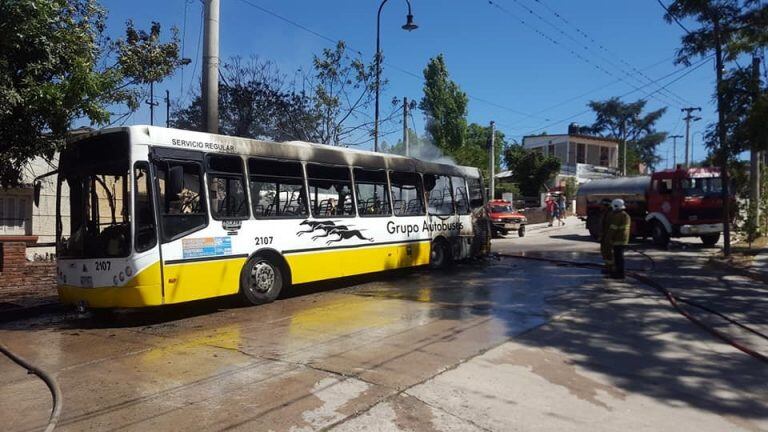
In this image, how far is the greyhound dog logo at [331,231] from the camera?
10.4 meters

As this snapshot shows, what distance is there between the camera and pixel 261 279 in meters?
9.52

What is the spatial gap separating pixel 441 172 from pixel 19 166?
350 inches

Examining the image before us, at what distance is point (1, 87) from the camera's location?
7242 millimetres

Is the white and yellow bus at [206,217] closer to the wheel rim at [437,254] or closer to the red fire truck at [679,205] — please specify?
the wheel rim at [437,254]

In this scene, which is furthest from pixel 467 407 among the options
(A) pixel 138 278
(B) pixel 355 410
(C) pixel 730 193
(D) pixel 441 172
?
(C) pixel 730 193

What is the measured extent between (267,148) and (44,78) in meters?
3.37

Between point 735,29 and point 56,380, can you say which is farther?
point 735,29

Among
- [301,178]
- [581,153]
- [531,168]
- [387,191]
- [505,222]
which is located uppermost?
[581,153]

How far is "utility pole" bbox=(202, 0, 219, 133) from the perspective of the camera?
11742mm

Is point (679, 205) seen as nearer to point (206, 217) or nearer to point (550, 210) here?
point (550, 210)

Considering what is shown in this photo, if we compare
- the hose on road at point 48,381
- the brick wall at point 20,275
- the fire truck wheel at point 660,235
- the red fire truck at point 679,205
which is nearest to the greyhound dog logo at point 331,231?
the hose on road at point 48,381

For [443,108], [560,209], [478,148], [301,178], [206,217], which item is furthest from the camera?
[478,148]

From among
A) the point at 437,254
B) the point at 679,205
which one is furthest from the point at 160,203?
the point at 679,205

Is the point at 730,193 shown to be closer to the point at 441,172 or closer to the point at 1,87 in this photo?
the point at 441,172
